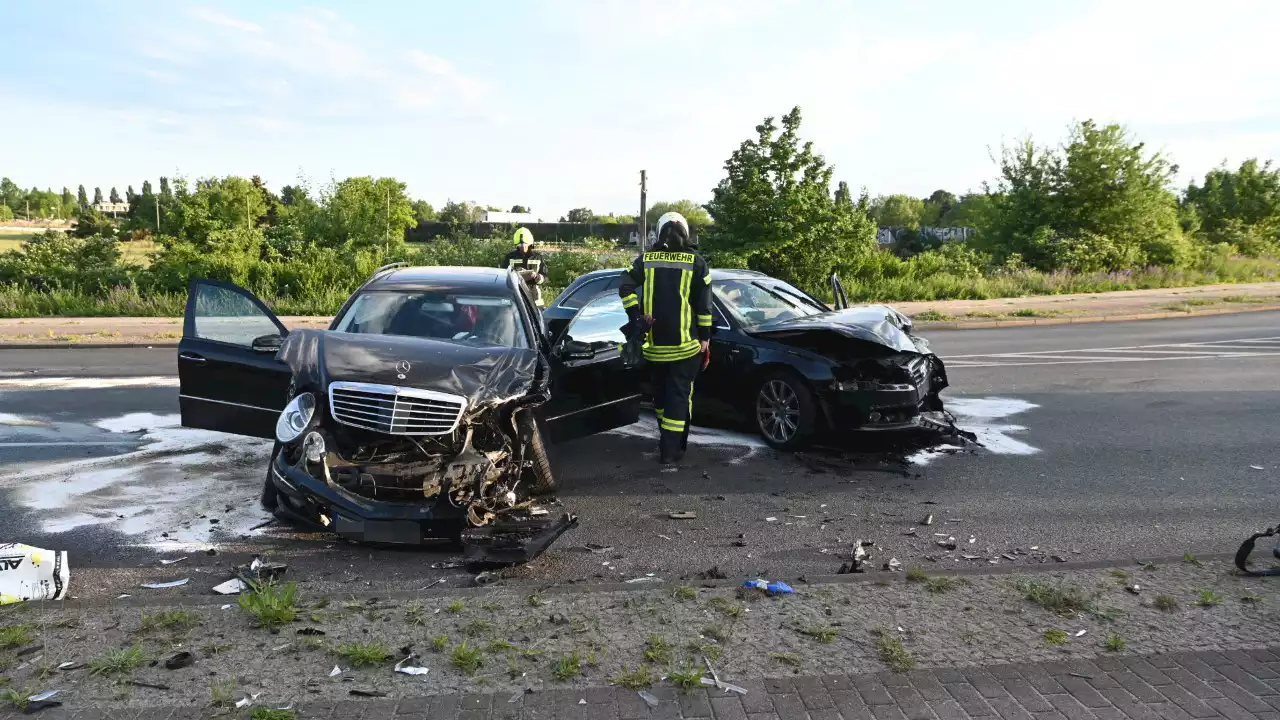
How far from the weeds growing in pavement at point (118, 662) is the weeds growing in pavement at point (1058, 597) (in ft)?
12.8

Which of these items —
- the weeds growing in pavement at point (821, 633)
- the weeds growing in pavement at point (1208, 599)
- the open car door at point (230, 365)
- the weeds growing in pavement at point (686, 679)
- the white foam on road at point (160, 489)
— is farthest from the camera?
the open car door at point (230, 365)

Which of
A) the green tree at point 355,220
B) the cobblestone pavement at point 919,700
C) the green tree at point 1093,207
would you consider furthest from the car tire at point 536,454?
the green tree at point 1093,207

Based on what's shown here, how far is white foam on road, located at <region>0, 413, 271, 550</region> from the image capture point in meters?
5.57

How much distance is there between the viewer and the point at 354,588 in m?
4.58

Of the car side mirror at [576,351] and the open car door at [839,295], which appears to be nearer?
the car side mirror at [576,351]

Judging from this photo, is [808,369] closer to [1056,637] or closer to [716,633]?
[1056,637]

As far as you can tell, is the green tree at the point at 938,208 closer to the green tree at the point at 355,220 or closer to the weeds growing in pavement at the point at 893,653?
the green tree at the point at 355,220

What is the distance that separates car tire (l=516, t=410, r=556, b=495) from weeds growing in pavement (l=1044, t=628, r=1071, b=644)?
320cm

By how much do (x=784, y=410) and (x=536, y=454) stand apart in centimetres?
262

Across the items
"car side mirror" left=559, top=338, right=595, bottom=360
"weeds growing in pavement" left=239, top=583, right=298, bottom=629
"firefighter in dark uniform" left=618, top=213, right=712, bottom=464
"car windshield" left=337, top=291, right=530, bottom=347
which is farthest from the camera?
"firefighter in dark uniform" left=618, top=213, right=712, bottom=464

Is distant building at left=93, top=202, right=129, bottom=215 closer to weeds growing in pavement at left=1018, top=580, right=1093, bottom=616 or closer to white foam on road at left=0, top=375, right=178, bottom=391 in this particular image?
white foam on road at left=0, top=375, right=178, bottom=391

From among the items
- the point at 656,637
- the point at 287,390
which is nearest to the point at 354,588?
the point at 656,637

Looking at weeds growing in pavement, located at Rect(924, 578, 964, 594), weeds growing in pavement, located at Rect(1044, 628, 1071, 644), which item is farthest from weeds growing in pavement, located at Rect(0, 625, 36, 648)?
weeds growing in pavement, located at Rect(1044, 628, 1071, 644)

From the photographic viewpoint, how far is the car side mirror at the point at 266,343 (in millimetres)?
6328
